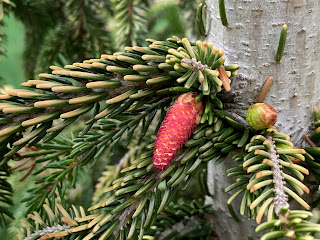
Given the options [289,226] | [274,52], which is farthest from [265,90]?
[289,226]

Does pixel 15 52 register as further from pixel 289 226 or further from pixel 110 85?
pixel 289 226

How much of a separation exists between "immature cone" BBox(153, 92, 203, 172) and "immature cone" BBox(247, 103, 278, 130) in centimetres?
6

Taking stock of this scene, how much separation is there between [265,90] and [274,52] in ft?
0.15

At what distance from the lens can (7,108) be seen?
38 cm

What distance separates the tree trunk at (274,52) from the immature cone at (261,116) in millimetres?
42

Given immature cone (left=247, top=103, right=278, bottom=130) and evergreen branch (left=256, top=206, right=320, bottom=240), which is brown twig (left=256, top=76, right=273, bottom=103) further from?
evergreen branch (left=256, top=206, right=320, bottom=240)

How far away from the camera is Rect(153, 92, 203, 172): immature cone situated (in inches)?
14.9

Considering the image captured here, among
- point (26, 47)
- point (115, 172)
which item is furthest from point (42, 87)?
point (26, 47)

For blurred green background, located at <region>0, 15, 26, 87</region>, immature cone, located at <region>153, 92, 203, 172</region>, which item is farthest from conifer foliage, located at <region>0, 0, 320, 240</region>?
blurred green background, located at <region>0, 15, 26, 87</region>

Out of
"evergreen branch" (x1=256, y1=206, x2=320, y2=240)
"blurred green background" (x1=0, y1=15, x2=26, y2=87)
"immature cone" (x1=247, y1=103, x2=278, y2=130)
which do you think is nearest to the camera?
"evergreen branch" (x1=256, y1=206, x2=320, y2=240)

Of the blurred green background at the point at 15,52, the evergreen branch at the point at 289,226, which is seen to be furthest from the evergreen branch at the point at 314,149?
the blurred green background at the point at 15,52

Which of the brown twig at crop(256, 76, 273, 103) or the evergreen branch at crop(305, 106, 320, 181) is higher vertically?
the brown twig at crop(256, 76, 273, 103)

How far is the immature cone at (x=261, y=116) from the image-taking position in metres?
0.39

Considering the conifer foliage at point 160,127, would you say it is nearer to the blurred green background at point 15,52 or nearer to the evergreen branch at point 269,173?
the evergreen branch at point 269,173
